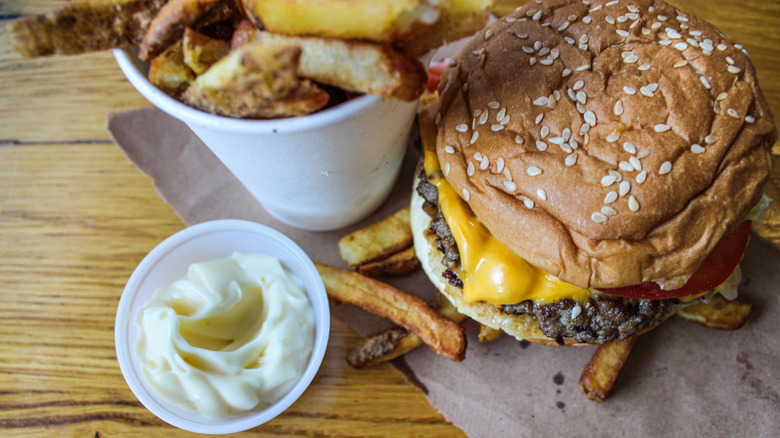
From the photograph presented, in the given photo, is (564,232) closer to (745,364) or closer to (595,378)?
(595,378)

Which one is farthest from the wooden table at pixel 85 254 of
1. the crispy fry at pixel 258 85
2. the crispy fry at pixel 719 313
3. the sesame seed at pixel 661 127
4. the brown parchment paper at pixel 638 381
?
the crispy fry at pixel 258 85

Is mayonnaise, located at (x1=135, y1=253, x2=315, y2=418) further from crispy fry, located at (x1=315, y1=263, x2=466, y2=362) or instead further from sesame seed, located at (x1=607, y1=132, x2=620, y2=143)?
sesame seed, located at (x1=607, y1=132, x2=620, y2=143)

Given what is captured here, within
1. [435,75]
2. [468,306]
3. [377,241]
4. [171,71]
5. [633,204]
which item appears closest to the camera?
[171,71]

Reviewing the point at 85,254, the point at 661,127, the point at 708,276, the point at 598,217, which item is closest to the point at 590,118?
the point at 661,127

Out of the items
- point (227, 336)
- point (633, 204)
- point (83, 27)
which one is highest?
point (83, 27)

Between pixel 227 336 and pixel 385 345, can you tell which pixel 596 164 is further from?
pixel 227 336

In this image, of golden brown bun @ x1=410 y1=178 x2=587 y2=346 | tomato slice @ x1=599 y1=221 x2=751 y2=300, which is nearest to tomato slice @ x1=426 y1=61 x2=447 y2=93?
golden brown bun @ x1=410 y1=178 x2=587 y2=346

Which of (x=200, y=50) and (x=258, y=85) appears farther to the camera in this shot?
(x=200, y=50)
